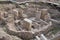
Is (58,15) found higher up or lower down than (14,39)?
lower down

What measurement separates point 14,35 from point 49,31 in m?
2.06

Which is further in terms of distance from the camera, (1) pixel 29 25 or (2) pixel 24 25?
(2) pixel 24 25

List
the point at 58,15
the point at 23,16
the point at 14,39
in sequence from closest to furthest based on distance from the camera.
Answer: the point at 14,39, the point at 23,16, the point at 58,15

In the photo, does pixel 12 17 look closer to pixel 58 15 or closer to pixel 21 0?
pixel 58 15

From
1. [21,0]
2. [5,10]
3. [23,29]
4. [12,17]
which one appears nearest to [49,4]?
[21,0]

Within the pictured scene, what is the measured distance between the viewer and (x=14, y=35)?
378 inches

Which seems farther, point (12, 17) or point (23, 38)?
point (12, 17)

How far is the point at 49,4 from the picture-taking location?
16.3m

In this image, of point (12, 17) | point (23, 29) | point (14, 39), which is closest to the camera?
point (14, 39)

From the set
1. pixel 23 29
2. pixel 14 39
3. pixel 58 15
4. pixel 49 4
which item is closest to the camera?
pixel 14 39

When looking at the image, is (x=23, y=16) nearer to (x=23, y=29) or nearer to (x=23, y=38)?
(x=23, y=29)

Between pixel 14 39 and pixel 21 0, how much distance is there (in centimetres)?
897

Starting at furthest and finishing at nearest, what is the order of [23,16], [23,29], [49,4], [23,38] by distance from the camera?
[49,4], [23,16], [23,29], [23,38]

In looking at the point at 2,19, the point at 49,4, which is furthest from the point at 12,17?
the point at 49,4
